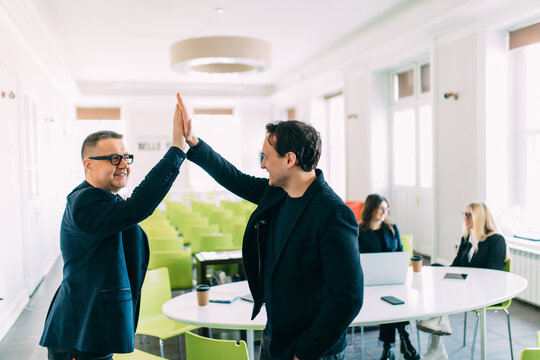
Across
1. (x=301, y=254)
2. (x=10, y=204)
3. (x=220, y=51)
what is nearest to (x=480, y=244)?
(x=301, y=254)

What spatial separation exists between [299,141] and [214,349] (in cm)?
107

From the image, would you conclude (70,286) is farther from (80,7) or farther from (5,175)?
(80,7)

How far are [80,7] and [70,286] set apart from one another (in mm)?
6693

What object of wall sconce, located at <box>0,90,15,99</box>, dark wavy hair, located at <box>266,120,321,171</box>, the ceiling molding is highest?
the ceiling molding

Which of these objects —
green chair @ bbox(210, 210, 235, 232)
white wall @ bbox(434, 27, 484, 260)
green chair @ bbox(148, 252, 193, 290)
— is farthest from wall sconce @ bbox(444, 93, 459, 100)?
green chair @ bbox(148, 252, 193, 290)

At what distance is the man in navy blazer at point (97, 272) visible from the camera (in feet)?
5.41

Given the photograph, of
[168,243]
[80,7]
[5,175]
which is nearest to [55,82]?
[80,7]

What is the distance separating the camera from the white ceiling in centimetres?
725

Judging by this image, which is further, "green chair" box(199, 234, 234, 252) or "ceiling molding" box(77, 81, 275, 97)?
"ceiling molding" box(77, 81, 275, 97)

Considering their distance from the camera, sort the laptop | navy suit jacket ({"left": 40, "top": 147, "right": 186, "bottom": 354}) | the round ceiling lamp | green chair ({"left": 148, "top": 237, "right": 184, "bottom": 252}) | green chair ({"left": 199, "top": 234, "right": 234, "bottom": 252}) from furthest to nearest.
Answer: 1. the round ceiling lamp
2. green chair ({"left": 199, "top": 234, "right": 234, "bottom": 252})
3. green chair ({"left": 148, "top": 237, "right": 184, "bottom": 252})
4. the laptop
5. navy suit jacket ({"left": 40, "top": 147, "right": 186, "bottom": 354})

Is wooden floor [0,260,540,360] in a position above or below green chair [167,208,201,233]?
below

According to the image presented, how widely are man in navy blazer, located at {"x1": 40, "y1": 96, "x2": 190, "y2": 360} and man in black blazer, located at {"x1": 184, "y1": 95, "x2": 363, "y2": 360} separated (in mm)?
363

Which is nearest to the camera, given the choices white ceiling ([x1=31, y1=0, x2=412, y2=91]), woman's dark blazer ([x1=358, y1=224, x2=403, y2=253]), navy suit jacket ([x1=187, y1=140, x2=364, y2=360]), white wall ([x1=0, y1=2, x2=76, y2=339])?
navy suit jacket ([x1=187, y1=140, x2=364, y2=360])

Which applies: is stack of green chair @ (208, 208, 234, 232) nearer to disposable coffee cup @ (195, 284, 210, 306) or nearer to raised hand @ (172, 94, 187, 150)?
disposable coffee cup @ (195, 284, 210, 306)
